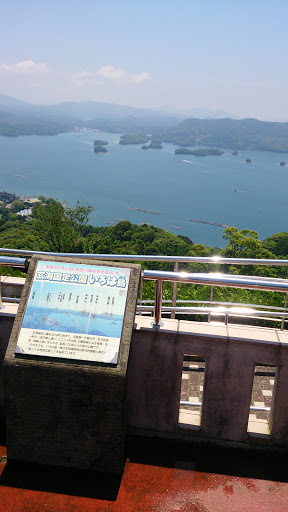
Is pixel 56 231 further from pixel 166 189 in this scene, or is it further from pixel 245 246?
pixel 166 189

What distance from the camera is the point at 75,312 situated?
9.76ft

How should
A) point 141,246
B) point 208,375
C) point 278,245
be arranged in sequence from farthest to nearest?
point 278,245 < point 141,246 < point 208,375

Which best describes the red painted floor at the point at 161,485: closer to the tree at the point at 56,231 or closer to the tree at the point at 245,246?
the tree at the point at 56,231

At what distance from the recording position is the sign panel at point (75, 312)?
2.86 meters

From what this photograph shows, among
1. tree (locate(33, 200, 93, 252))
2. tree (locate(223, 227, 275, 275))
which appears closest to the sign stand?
tree (locate(33, 200, 93, 252))

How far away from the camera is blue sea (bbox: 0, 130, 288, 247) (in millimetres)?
113812

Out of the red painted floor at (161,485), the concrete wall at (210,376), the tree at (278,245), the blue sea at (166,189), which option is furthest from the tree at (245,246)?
the blue sea at (166,189)

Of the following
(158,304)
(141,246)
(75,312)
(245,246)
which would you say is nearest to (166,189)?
(245,246)

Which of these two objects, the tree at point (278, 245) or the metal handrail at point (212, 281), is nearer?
the metal handrail at point (212, 281)

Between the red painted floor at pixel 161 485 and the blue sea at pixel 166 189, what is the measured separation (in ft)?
321

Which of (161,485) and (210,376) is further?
(210,376)

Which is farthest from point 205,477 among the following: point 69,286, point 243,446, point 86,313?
point 69,286

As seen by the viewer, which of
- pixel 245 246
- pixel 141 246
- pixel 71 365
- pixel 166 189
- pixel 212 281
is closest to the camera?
pixel 71 365

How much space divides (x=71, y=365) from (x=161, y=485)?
1.16m
